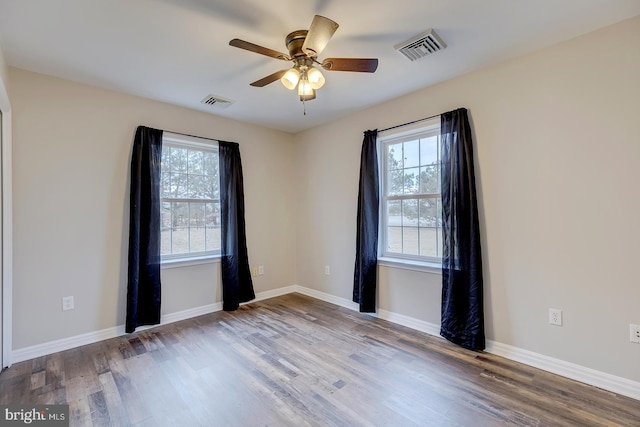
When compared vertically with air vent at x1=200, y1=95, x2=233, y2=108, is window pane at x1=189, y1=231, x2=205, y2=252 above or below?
below

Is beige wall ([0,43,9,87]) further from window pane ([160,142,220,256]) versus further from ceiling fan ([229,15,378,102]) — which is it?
ceiling fan ([229,15,378,102])

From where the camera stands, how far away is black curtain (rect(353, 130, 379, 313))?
11.2 feet

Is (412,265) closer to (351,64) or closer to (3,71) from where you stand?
(351,64)

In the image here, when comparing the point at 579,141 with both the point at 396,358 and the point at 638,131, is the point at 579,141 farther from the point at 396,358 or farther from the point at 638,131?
the point at 396,358

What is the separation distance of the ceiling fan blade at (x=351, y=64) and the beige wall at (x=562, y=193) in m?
1.26

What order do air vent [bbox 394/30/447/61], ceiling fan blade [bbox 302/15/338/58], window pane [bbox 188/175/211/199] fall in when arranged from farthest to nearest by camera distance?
window pane [bbox 188/175/211/199] < air vent [bbox 394/30/447/61] < ceiling fan blade [bbox 302/15/338/58]

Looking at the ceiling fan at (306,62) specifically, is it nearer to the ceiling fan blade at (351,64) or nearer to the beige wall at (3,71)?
the ceiling fan blade at (351,64)

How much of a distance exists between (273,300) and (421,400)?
A: 257 centimetres

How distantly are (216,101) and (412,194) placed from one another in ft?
8.01

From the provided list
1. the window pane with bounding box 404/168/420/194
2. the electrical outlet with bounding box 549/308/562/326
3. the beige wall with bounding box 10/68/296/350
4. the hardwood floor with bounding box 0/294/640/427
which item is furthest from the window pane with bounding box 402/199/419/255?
the beige wall with bounding box 10/68/296/350

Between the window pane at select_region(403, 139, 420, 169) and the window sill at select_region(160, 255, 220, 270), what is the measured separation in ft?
8.57

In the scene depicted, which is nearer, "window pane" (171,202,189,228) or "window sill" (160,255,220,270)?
"window sill" (160,255,220,270)

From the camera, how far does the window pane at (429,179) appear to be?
3044 mm

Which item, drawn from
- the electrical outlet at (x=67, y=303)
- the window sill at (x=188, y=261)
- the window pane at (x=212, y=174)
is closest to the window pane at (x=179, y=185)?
the window pane at (x=212, y=174)
